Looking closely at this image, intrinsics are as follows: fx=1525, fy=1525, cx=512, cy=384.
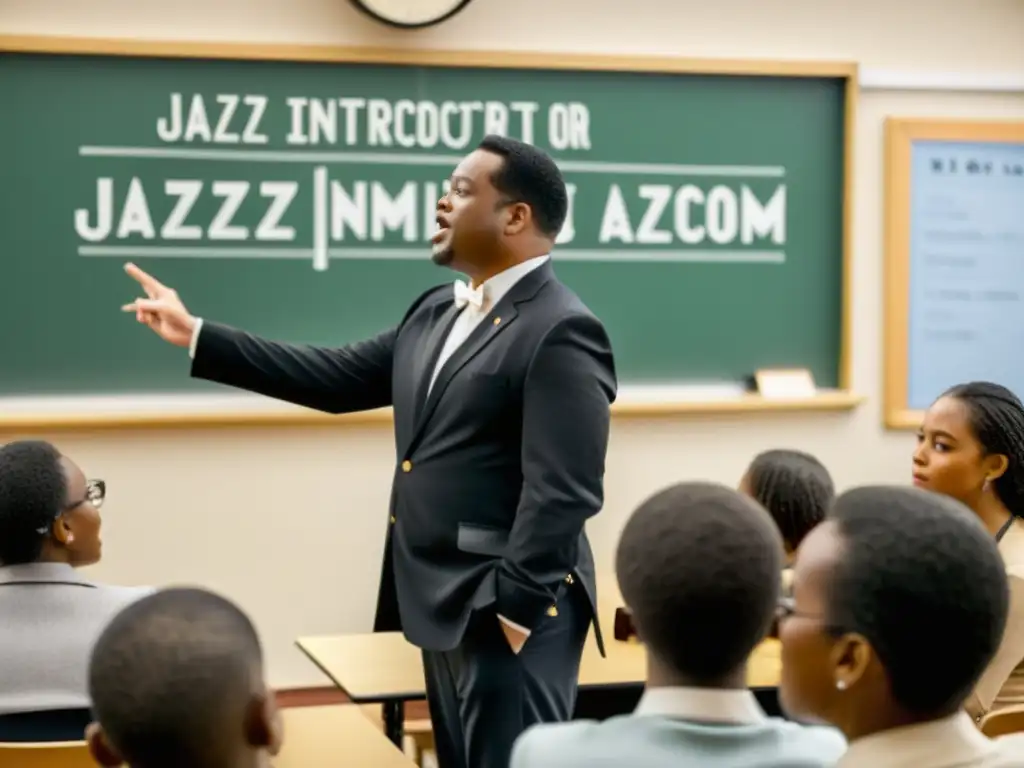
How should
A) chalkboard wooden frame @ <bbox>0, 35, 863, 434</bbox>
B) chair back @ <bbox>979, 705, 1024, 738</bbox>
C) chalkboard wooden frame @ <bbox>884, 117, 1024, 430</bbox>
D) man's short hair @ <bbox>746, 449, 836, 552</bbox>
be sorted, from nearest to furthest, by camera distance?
1. chair back @ <bbox>979, 705, 1024, 738</bbox>
2. man's short hair @ <bbox>746, 449, 836, 552</bbox>
3. chalkboard wooden frame @ <bbox>0, 35, 863, 434</bbox>
4. chalkboard wooden frame @ <bbox>884, 117, 1024, 430</bbox>

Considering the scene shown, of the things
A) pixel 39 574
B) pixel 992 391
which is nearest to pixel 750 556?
pixel 39 574

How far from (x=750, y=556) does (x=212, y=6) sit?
3.56m

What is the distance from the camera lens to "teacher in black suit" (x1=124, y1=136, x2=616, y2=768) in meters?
2.60

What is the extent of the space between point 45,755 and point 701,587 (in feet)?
3.21

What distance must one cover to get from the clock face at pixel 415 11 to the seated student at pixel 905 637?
3486 millimetres

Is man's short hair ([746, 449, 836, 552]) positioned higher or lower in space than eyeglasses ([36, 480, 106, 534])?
lower

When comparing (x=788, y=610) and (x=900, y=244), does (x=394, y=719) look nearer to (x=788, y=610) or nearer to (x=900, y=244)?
(x=788, y=610)

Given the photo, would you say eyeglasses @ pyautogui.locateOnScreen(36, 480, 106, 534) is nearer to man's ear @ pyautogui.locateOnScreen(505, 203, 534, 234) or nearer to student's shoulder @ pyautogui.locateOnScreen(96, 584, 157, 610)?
student's shoulder @ pyautogui.locateOnScreen(96, 584, 157, 610)

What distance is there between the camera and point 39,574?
2406mm

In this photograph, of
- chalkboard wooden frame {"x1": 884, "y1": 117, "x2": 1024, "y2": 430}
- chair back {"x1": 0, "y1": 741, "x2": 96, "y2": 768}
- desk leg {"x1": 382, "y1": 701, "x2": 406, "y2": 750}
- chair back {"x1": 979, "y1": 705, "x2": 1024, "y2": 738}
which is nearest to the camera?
chair back {"x1": 0, "y1": 741, "x2": 96, "y2": 768}

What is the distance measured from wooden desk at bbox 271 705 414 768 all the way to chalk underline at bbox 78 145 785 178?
7.81 feet

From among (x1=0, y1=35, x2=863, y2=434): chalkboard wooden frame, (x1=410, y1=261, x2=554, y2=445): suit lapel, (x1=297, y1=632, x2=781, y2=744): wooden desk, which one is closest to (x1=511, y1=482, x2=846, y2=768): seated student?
(x1=410, y1=261, x2=554, y2=445): suit lapel

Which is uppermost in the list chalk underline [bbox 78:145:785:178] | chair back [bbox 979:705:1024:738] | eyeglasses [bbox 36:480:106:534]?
chalk underline [bbox 78:145:785:178]

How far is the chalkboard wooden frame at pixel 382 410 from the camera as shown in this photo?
456cm
